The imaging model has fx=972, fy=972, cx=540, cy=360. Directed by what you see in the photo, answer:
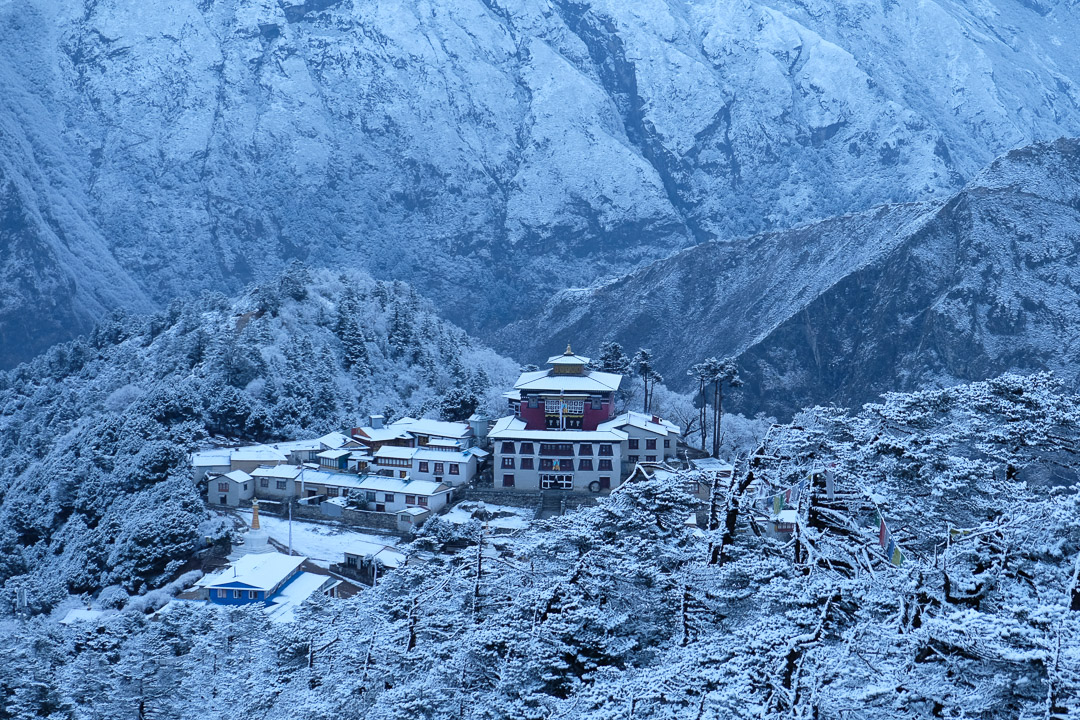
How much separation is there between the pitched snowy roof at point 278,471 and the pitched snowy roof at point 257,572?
10.4 meters

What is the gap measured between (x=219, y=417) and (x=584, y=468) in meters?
24.0

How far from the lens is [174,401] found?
5766cm

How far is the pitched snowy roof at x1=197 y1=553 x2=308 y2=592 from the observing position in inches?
1384

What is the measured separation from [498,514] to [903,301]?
80177 mm

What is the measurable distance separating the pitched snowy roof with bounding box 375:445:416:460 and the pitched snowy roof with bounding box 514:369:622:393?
22.4 ft

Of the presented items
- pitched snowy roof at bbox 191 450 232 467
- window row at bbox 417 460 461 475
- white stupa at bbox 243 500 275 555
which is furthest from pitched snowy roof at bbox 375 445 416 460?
white stupa at bbox 243 500 275 555

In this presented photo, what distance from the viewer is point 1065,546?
12273 mm

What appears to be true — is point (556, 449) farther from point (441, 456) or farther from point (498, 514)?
point (441, 456)

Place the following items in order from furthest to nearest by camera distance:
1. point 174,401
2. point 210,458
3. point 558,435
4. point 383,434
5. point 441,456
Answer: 1. point 174,401
2. point 383,434
3. point 210,458
4. point 441,456
5. point 558,435

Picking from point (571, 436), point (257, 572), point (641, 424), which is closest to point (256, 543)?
point (257, 572)

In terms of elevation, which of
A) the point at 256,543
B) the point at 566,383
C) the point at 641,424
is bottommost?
the point at 256,543

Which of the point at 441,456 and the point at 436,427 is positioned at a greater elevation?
the point at 436,427

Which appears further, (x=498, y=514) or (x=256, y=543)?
(x=498, y=514)

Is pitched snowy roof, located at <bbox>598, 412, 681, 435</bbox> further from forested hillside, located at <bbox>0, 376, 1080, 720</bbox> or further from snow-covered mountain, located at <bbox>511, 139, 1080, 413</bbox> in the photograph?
snow-covered mountain, located at <bbox>511, 139, 1080, 413</bbox>
